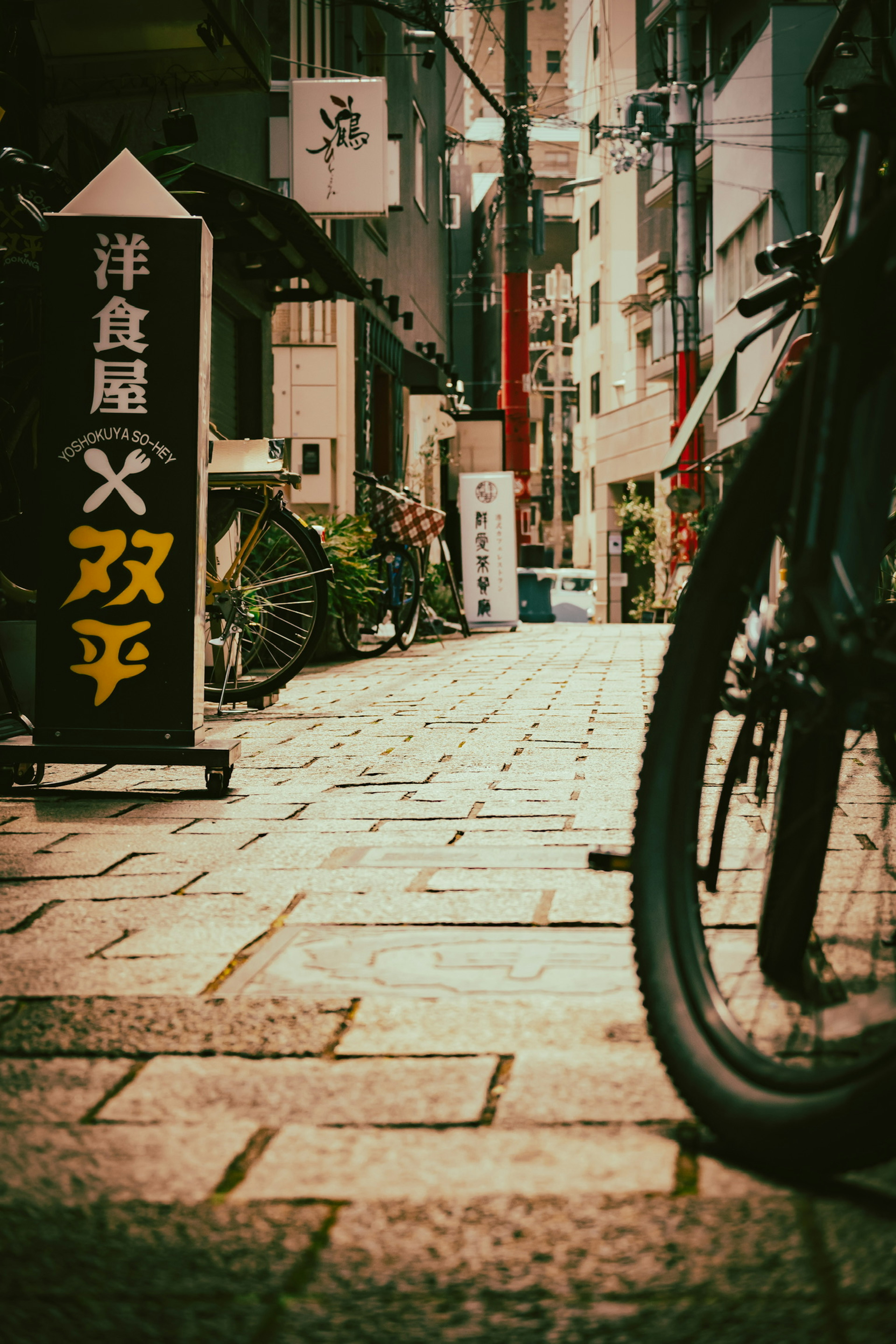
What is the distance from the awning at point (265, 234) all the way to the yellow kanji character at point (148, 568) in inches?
146

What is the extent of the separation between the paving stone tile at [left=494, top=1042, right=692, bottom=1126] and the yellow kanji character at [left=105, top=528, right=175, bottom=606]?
2529 millimetres

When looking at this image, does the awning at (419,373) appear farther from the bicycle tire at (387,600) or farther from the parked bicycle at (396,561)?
the bicycle tire at (387,600)

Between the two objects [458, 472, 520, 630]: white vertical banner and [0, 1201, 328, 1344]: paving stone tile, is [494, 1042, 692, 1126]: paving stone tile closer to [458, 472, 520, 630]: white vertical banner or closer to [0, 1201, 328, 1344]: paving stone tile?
[0, 1201, 328, 1344]: paving stone tile

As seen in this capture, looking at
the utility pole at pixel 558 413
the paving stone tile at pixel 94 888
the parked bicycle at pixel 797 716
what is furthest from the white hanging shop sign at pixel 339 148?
the utility pole at pixel 558 413

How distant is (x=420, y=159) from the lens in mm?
23609

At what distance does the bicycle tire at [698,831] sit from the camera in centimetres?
150

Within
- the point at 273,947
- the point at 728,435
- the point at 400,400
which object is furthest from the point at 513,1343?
the point at 728,435

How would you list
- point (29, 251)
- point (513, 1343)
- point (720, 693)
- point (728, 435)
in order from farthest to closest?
point (728, 435) → point (29, 251) → point (720, 693) → point (513, 1343)

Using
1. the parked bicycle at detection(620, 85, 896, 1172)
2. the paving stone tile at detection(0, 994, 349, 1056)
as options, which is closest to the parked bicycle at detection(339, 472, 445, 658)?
the paving stone tile at detection(0, 994, 349, 1056)

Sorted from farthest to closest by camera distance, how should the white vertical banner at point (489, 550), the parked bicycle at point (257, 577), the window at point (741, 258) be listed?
the window at point (741, 258)
the white vertical banner at point (489, 550)
the parked bicycle at point (257, 577)

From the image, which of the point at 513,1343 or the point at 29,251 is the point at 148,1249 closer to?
the point at 513,1343

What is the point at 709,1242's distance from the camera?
1409mm

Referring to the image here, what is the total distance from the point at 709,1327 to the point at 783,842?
67 centimetres

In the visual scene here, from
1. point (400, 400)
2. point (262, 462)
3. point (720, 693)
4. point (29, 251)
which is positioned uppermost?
point (400, 400)
